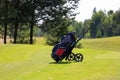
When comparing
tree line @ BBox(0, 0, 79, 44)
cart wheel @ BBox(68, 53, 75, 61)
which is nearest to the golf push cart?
cart wheel @ BBox(68, 53, 75, 61)

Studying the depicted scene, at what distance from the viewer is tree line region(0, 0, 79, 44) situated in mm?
56366

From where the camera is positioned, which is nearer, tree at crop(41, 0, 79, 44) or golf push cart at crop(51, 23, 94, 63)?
golf push cart at crop(51, 23, 94, 63)

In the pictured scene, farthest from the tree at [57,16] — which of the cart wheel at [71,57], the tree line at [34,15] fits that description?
the cart wheel at [71,57]

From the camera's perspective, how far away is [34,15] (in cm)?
5912

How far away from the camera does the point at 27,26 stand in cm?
6297

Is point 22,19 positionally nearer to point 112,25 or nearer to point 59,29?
→ point 59,29

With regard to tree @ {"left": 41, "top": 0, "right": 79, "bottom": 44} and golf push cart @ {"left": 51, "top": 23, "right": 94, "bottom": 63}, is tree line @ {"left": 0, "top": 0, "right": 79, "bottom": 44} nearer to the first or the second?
tree @ {"left": 41, "top": 0, "right": 79, "bottom": 44}

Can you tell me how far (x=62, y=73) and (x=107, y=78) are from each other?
2.50 metres

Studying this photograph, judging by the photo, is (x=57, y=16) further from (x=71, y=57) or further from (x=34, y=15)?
(x=71, y=57)

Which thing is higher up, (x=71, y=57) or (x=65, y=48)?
(x=65, y=48)

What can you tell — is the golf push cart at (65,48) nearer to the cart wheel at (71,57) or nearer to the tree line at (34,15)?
the cart wheel at (71,57)

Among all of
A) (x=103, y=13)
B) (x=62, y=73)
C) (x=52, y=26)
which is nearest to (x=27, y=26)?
(x=52, y=26)

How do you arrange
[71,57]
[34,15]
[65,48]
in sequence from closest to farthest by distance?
[65,48]
[71,57]
[34,15]

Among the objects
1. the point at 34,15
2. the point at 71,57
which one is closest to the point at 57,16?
the point at 34,15
